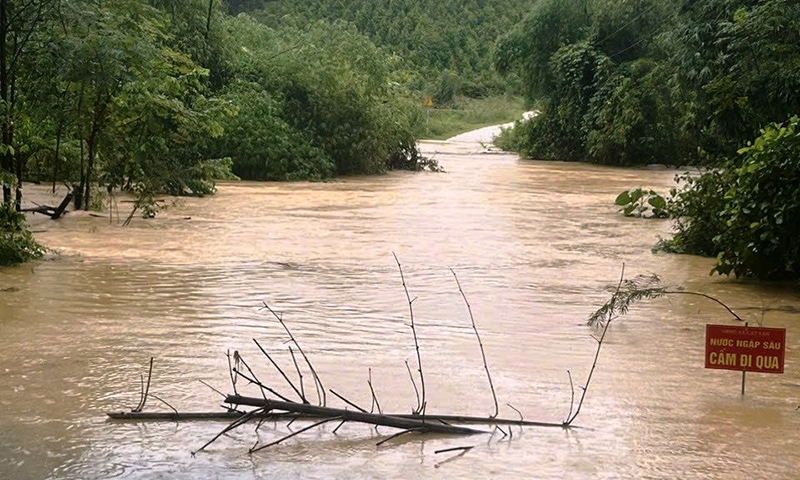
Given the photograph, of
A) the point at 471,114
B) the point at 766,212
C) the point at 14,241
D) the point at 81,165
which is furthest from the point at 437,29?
the point at 766,212

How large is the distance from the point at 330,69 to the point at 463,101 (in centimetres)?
4404

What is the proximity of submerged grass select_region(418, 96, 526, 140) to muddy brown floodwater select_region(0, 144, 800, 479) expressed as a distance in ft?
150

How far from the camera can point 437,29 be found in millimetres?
77062

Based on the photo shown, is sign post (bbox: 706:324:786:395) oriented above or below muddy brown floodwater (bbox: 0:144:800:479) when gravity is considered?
above

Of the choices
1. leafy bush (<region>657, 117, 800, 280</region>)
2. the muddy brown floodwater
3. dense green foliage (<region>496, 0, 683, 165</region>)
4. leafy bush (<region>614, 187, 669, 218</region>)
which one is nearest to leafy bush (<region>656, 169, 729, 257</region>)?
the muddy brown floodwater

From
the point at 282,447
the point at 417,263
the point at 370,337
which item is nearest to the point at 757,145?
the point at 417,263

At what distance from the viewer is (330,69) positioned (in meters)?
30.4

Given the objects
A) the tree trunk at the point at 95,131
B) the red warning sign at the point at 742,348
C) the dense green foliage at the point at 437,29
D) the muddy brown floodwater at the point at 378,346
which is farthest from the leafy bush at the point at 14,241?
the dense green foliage at the point at 437,29

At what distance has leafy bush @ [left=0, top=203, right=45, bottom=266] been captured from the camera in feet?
41.4

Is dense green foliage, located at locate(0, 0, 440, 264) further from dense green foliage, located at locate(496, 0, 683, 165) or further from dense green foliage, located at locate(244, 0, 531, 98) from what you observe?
dense green foliage, located at locate(244, 0, 531, 98)

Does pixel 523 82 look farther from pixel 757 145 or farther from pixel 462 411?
pixel 462 411

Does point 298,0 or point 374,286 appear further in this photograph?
point 298,0

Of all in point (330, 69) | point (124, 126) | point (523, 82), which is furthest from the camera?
point (523, 82)

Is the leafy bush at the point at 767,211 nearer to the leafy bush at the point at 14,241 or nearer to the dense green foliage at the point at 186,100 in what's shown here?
the leafy bush at the point at 14,241
